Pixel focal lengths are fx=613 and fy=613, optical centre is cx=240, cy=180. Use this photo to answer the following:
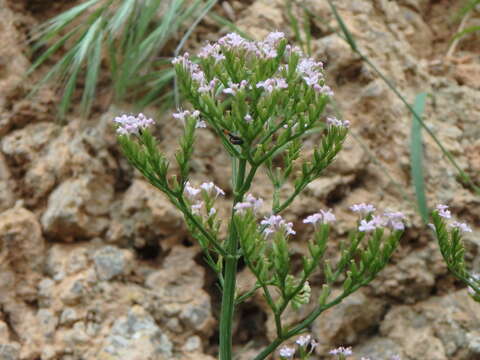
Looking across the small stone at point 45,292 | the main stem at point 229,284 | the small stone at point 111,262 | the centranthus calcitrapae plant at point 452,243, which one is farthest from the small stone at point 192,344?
the centranthus calcitrapae plant at point 452,243

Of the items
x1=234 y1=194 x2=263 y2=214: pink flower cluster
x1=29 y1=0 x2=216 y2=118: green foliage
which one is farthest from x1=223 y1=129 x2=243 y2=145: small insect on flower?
x1=29 y1=0 x2=216 y2=118: green foliage

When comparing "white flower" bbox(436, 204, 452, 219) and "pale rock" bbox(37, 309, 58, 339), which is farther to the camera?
"pale rock" bbox(37, 309, 58, 339)

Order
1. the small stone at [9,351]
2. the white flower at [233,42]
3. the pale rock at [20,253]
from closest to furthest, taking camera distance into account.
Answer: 1. the white flower at [233,42]
2. the small stone at [9,351]
3. the pale rock at [20,253]

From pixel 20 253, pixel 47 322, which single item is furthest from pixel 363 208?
pixel 20 253

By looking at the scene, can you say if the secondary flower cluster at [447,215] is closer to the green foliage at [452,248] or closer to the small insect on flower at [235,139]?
the green foliage at [452,248]

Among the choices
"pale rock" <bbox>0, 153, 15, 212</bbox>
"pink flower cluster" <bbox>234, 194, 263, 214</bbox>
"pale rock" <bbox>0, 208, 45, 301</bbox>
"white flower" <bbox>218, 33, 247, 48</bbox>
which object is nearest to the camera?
"pink flower cluster" <bbox>234, 194, 263, 214</bbox>

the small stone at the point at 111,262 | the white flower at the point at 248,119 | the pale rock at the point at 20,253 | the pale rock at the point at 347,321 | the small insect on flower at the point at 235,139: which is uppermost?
the white flower at the point at 248,119

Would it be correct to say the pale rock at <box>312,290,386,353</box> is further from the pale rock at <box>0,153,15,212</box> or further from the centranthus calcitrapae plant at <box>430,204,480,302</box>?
the pale rock at <box>0,153,15,212</box>
